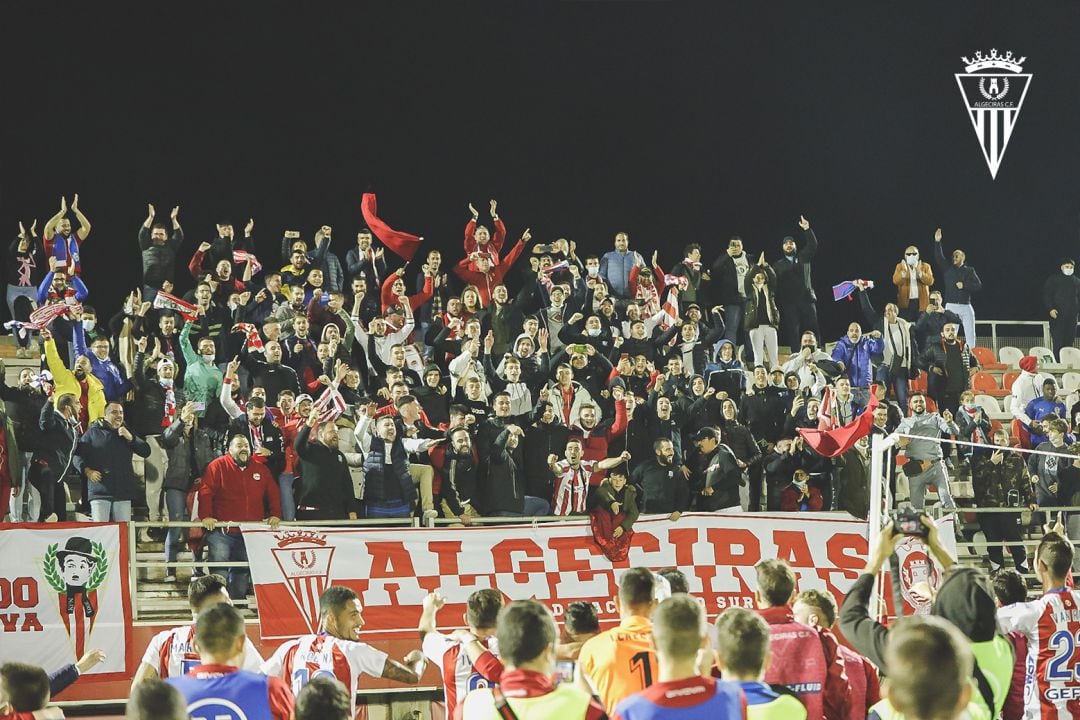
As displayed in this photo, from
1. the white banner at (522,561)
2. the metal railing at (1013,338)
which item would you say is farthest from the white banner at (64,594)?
the metal railing at (1013,338)

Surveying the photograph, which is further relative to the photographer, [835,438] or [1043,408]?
[1043,408]

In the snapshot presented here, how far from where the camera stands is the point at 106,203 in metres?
23.5

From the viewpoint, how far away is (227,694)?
498 centimetres

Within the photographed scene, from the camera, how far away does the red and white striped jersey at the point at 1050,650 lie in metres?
7.50

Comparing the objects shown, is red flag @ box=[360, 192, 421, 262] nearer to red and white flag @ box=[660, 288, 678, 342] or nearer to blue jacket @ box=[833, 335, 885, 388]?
red and white flag @ box=[660, 288, 678, 342]

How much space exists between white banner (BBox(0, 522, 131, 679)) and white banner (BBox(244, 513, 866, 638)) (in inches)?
49.6

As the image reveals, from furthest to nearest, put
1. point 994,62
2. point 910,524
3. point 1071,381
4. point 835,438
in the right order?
point 994,62, point 1071,381, point 835,438, point 910,524

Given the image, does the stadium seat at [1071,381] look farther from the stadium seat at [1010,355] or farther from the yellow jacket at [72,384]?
the yellow jacket at [72,384]

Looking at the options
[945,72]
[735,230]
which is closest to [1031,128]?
[945,72]

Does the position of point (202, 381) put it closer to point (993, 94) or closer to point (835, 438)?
point (835, 438)

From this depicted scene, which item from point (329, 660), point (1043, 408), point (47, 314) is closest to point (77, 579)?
point (47, 314)

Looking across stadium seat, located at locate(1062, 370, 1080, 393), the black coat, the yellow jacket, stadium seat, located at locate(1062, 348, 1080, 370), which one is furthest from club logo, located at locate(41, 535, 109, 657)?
stadium seat, located at locate(1062, 348, 1080, 370)

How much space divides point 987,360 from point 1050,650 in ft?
50.3

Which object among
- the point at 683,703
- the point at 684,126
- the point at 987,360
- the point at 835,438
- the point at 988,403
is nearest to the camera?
the point at 683,703
